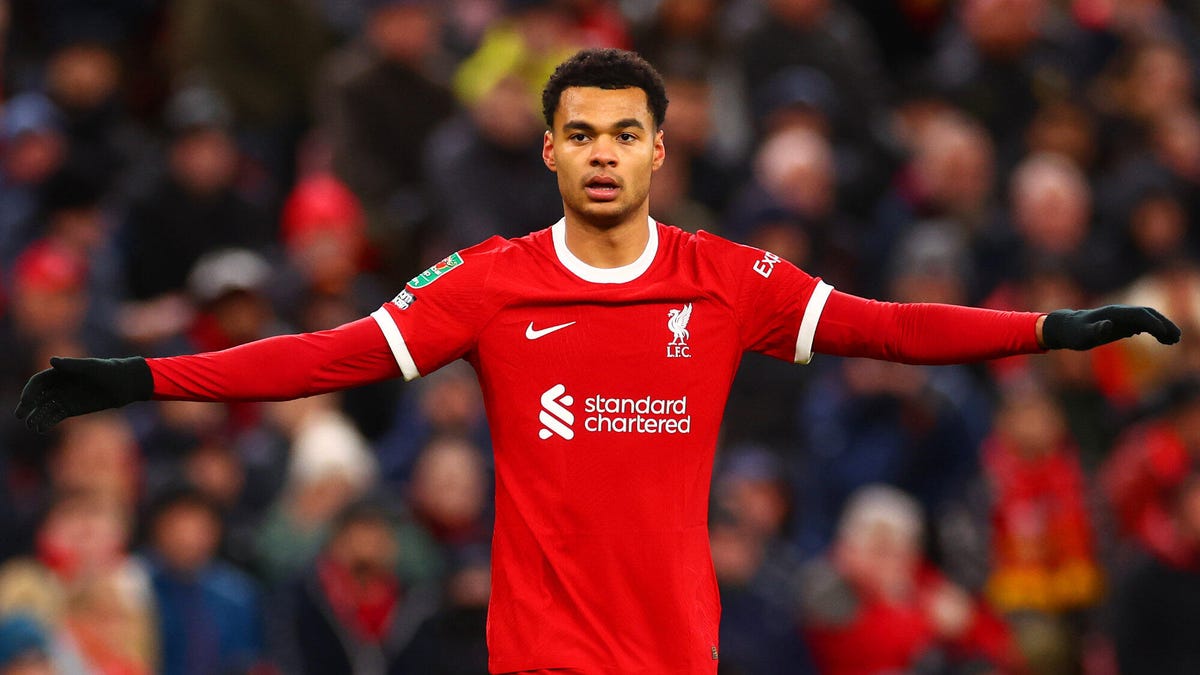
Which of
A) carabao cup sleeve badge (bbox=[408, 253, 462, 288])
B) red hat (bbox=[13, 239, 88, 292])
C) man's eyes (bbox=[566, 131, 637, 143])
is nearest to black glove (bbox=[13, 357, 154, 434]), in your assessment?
carabao cup sleeve badge (bbox=[408, 253, 462, 288])

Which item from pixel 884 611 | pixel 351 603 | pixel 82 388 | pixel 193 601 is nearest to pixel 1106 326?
pixel 82 388

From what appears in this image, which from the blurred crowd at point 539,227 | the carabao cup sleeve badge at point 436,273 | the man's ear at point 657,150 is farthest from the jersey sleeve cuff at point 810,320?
the blurred crowd at point 539,227

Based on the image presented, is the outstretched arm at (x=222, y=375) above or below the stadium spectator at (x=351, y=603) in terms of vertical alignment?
above

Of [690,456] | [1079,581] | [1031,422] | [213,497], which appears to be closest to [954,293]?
[1031,422]

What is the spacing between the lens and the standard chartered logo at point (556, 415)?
5.51 metres

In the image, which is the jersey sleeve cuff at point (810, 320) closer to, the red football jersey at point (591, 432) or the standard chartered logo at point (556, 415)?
the red football jersey at point (591, 432)

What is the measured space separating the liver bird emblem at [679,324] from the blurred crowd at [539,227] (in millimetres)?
3917

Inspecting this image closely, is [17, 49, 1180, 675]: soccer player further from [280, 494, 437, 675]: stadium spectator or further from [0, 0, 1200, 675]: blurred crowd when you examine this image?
[280, 494, 437, 675]: stadium spectator

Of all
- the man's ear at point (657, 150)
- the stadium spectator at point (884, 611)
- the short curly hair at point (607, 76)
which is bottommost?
the stadium spectator at point (884, 611)

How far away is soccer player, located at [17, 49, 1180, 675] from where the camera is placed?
5457mm

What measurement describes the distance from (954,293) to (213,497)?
158 inches

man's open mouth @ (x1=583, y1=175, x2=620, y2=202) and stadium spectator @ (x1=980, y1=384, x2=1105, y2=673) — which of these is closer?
man's open mouth @ (x1=583, y1=175, x2=620, y2=202)

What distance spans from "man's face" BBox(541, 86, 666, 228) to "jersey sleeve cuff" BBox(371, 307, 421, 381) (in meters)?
0.57

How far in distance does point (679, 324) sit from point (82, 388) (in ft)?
5.01
